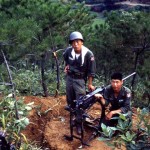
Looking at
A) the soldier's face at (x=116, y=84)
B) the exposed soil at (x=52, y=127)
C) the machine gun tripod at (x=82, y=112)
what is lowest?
the exposed soil at (x=52, y=127)

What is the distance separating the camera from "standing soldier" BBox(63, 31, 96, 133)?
555cm

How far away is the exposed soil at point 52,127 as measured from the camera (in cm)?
555

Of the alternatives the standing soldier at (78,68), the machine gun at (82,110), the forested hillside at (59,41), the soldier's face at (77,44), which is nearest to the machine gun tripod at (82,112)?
the machine gun at (82,110)

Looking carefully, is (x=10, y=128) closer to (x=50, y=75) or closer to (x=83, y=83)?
(x=83, y=83)

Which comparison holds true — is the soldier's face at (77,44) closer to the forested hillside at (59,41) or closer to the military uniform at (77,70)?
the military uniform at (77,70)

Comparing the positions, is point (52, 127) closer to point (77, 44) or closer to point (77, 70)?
point (77, 70)

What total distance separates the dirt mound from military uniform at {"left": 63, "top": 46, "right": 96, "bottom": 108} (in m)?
0.54

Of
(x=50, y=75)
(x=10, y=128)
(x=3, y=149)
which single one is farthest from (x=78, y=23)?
(x=3, y=149)

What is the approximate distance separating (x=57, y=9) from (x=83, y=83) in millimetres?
2049

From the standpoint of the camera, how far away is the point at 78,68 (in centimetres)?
567

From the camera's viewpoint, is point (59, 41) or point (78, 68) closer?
point (78, 68)

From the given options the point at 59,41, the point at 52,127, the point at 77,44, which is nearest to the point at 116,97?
the point at 77,44

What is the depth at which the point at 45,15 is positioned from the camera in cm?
713

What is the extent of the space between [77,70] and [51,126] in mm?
1140
